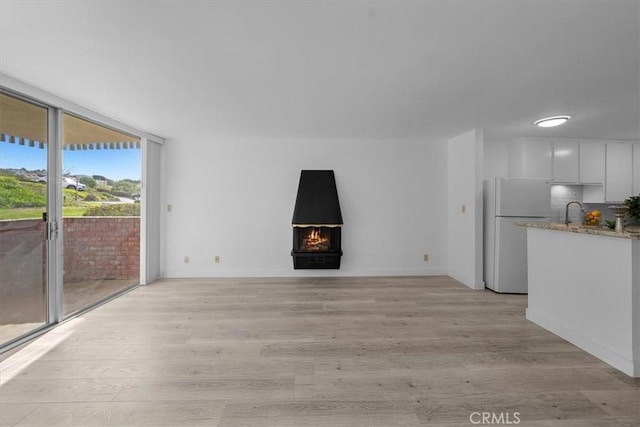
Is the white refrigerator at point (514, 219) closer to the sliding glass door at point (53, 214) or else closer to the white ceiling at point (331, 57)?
the white ceiling at point (331, 57)

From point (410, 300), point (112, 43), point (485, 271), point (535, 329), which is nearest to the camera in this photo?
point (112, 43)

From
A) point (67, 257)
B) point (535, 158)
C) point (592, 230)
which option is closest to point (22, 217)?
point (67, 257)

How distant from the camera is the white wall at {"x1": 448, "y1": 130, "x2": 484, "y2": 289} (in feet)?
13.1

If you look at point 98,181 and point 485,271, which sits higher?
point 98,181

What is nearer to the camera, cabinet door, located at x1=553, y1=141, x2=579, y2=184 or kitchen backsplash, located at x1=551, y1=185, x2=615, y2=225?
cabinet door, located at x1=553, y1=141, x2=579, y2=184

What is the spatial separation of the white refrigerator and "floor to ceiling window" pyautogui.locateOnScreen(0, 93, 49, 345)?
17.7 feet

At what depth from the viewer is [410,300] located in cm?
350

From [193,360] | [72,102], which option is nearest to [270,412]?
[193,360]

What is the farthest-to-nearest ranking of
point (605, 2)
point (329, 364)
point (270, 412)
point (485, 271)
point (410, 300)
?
1. point (485, 271)
2. point (410, 300)
3. point (329, 364)
4. point (270, 412)
5. point (605, 2)

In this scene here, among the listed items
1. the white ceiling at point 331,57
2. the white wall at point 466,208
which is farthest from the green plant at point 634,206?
the white wall at point 466,208

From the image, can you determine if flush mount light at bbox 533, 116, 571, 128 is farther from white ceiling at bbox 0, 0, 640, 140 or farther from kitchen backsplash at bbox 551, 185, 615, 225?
kitchen backsplash at bbox 551, 185, 615, 225

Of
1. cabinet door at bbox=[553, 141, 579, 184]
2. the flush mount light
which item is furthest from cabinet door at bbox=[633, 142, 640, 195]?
the flush mount light

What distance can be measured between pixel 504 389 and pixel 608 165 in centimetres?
480

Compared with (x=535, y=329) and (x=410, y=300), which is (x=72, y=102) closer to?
(x=410, y=300)
